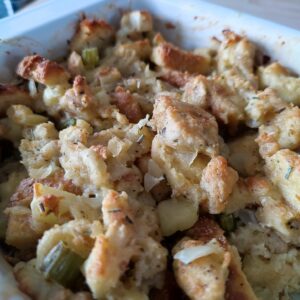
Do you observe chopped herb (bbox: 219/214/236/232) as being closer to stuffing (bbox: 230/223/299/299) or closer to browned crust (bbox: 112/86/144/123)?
stuffing (bbox: 230/223/299/299)

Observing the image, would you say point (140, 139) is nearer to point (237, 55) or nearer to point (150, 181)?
point (150, 181)

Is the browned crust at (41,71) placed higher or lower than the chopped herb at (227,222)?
higher

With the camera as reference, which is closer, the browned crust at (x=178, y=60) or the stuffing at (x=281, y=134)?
the stuffing at (x=281, y=134)

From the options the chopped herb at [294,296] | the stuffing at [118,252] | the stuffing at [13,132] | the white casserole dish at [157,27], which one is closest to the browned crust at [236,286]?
the stuffing at [118,252]

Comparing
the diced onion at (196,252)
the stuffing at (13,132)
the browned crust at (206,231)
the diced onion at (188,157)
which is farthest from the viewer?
the stuffing at (13,132)

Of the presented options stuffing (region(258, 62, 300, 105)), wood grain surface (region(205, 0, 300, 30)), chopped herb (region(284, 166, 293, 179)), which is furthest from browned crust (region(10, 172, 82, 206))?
wood grain surface (region(205, 0, 300, 30))

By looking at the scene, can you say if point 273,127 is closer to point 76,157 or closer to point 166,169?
point 166,169

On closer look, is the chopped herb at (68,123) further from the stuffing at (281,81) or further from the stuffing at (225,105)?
the stuffing at (281,81)
